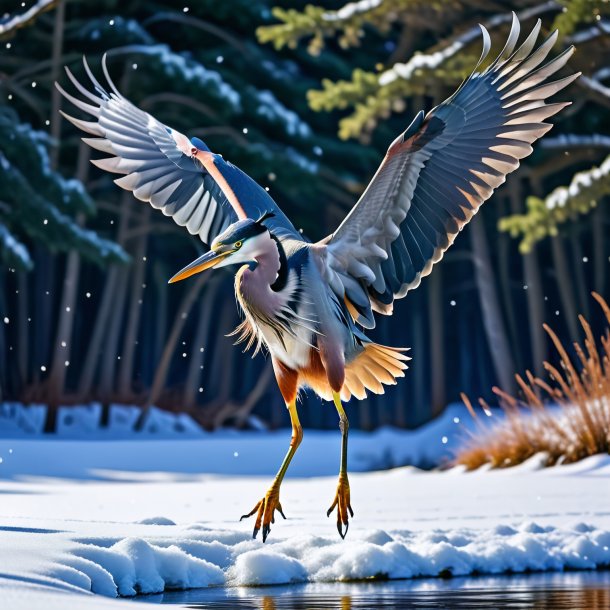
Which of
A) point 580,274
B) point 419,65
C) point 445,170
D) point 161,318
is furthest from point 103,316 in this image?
point 445,170

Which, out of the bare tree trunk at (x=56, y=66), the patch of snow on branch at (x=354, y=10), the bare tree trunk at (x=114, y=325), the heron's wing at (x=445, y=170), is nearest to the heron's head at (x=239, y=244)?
the heron's wing at (x=445, y=170)

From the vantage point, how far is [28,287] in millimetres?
A: 22562

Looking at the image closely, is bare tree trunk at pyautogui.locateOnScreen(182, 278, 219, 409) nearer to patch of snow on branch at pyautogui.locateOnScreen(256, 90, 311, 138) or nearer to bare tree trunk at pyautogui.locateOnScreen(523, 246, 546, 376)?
patch of snow on branch at pyautogui.locateOnScreen(256, 90, 311, 138)

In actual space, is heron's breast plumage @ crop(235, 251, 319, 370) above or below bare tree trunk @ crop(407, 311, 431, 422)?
below

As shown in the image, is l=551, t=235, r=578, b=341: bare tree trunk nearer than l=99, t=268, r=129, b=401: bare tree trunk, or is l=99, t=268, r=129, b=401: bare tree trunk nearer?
l=99, t=268, r=129, b=401: bare tree trunk

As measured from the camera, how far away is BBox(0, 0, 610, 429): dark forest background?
1483 centimetres

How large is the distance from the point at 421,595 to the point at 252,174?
1185cm

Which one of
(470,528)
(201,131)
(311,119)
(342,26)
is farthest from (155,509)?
(311,119)

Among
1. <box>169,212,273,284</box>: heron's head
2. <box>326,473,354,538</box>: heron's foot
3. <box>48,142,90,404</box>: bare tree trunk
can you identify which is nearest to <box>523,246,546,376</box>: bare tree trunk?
<box>48,142,90,404</box>: bare tree trunk

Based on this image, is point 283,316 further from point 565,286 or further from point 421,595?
point 565,286

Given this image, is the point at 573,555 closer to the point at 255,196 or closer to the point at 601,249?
the point at 255,196

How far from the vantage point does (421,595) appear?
17.5ft

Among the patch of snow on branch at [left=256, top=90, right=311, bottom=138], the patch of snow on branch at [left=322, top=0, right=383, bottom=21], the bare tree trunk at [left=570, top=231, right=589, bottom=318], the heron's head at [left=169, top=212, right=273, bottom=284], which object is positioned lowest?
the heron's head at [left=169, top=212, right=273, bottom=284]

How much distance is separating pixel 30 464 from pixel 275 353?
770 centimetres
